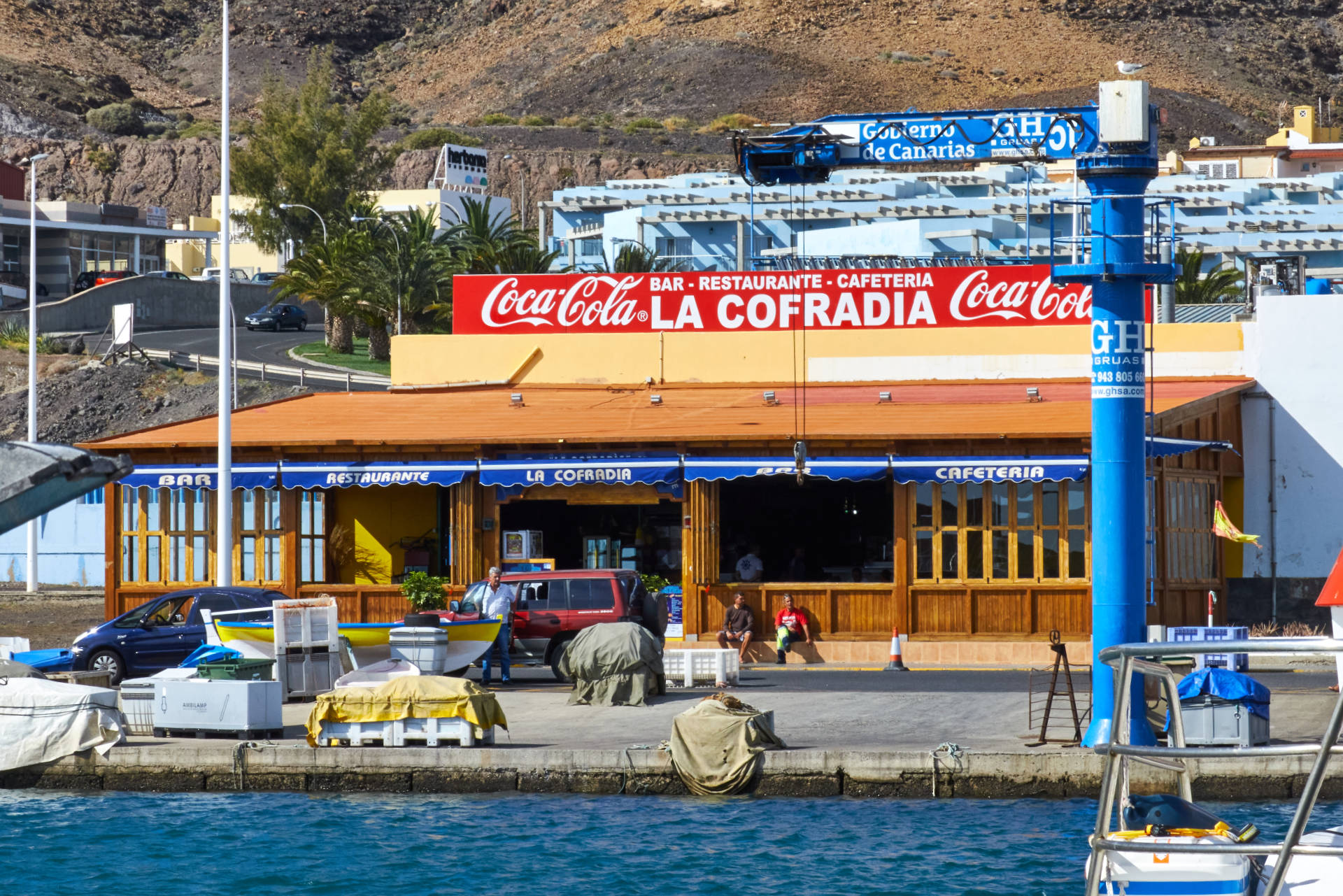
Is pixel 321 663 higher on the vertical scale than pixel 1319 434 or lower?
lower

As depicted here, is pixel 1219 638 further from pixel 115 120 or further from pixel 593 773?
pixel 115 120

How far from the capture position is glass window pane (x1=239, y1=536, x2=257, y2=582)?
2845 cm

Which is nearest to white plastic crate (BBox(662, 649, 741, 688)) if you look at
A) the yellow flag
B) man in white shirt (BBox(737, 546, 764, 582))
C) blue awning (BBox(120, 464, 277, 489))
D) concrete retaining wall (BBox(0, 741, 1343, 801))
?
man in white shirt (BBox(737, 546, 764, 582))

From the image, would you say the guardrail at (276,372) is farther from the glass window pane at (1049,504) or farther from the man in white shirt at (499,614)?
the glass window pane at (1049,504)

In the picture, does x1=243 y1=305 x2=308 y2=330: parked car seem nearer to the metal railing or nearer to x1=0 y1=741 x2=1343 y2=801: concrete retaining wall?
x1=0 y1=741 x2=1343 y2=801: concrete retaining wall

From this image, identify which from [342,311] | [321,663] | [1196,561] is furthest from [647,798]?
[342,311]

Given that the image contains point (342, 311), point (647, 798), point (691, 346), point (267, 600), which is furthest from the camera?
point (342, 311)

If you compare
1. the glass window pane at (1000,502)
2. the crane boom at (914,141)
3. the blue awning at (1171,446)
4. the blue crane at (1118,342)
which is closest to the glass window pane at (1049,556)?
the glass window pane at (1000,502)

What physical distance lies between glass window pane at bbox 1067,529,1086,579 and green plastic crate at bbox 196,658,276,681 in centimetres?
1254

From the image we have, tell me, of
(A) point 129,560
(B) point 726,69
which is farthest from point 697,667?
(B) point 726,69

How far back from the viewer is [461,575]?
27.5m

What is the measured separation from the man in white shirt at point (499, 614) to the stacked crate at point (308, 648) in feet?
7.20

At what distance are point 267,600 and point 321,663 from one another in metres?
2.84

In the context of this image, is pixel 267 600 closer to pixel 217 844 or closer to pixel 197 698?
pixel 197 698
